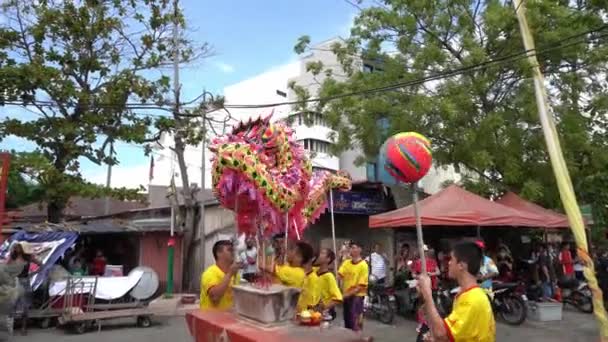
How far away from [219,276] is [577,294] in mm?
11005

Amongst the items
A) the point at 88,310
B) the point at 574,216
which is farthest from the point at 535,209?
the point at 88,310

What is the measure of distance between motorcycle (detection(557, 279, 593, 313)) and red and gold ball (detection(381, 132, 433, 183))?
1060cm

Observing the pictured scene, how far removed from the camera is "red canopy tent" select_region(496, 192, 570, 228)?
12.2 m

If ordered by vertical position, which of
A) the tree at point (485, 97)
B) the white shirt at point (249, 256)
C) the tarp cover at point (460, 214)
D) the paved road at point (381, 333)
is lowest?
the paved road at point (381, 333)

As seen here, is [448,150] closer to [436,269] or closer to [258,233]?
[436,269]

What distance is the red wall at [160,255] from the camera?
16625 mm

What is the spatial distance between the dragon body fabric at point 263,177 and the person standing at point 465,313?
7.13 feet

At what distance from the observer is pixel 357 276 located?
27.0ft

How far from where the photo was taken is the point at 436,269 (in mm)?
12398

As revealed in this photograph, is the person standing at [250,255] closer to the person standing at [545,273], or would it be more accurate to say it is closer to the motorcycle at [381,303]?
the motorcycle at [381,303]

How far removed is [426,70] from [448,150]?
224cm

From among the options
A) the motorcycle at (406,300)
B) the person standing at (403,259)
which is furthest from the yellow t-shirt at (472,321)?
the person standing at (403,259)

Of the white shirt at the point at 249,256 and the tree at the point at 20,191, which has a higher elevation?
the tree at the point at 20,191

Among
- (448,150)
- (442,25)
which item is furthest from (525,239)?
(442,25)
